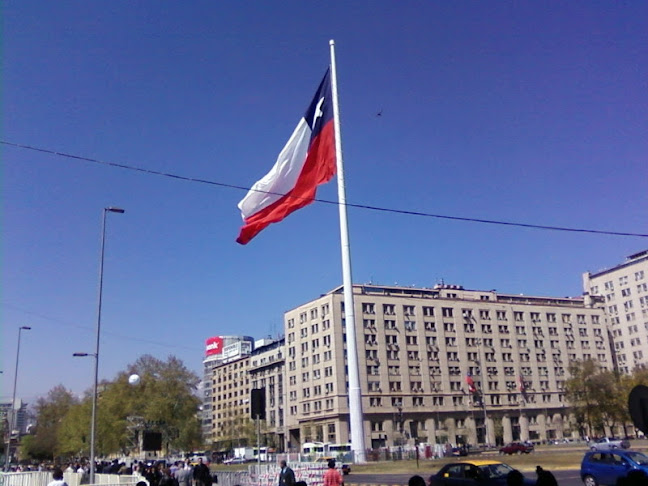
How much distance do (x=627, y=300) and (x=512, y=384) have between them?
35611mm

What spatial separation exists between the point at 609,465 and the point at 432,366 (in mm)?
85079

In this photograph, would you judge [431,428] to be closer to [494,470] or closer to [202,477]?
[202,477]

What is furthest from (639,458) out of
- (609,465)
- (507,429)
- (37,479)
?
(507,429)

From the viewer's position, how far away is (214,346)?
178250 millimetres

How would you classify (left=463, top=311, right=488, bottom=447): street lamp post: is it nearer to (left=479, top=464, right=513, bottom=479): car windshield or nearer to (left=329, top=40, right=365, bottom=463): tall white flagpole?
(left=329, top=40, right=365, bottom=463): tall white flagpole

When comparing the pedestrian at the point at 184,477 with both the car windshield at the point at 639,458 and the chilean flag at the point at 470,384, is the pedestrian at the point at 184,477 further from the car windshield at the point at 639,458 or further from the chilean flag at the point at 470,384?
the chilean flag at the point at 470,384

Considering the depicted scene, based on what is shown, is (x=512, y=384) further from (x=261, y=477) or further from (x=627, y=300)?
(x=261, y=477)

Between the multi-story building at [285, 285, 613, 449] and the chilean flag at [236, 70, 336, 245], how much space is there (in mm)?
73709

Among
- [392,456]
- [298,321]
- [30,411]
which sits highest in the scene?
[298,321]

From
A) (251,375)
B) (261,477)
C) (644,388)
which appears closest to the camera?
(644,388)

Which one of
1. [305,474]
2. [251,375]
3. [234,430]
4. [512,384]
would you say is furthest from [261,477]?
[251,375]

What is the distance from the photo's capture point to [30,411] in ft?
372

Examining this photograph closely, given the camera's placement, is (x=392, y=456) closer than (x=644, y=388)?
No

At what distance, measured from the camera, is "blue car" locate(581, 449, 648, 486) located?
77.4ft
